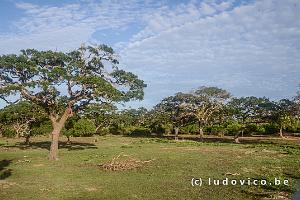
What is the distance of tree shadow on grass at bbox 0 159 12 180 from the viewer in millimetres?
24888

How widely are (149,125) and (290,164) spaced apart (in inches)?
2359

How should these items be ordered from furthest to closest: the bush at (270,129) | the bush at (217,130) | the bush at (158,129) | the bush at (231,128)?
the bush at (158,129)
the bush at (217,130)
the bush at (231,128)
the bush at (270,129)

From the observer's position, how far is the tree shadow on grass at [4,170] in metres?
24.9

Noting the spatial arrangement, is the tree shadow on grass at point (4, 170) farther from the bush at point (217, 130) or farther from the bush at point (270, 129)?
the bush at point (270, 129)

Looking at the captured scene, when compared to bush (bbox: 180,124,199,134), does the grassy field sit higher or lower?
lower

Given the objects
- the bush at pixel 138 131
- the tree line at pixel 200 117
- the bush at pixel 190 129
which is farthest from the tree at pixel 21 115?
the bush at pixel 138 131

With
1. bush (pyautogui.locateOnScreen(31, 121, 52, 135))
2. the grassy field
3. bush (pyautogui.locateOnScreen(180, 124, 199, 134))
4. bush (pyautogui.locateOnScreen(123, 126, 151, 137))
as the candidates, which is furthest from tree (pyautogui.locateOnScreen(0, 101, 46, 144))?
bush (pyautogui.locateOnScreen(123, 126, 151, 137))

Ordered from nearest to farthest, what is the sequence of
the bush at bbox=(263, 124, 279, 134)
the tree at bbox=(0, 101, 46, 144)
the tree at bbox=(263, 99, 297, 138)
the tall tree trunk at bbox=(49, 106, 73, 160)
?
the tall tree trunk at bbox=(49, 106, 73, 160)
the tree at bbox=(0, 101, 46, 144)
the tree at bbox=(263, 99, 297, 138)
the bush at bbox=(263, 124, 279, 134)

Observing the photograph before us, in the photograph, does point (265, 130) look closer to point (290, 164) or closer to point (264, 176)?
point (290, 164)

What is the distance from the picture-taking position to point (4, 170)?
89.9 ft

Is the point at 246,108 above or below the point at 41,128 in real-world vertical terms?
above

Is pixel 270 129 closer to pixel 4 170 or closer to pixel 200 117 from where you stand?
pixel 200 117

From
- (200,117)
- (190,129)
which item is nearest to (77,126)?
(200,117)

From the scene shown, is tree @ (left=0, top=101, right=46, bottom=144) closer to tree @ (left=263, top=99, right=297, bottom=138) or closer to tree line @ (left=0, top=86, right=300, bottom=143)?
tree line @ (left=0, top=86, right=300, bottom=143)
